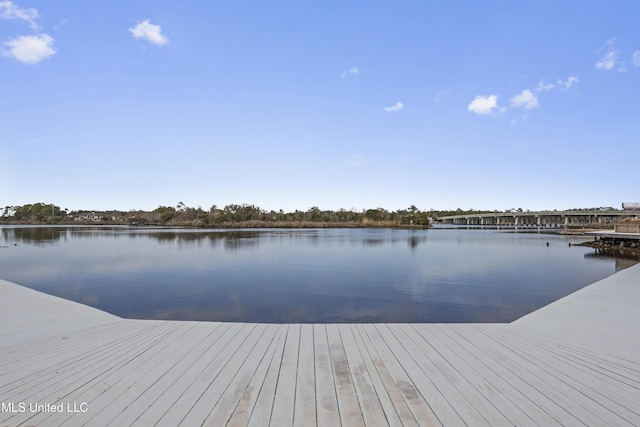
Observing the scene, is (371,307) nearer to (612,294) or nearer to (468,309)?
(468,309)

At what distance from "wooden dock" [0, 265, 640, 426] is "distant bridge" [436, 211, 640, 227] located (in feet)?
297

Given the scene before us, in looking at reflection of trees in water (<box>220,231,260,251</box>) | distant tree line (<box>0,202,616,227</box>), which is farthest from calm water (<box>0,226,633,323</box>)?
distant tree line (<box>0,202,616,227</box>)

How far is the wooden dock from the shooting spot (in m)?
2.57

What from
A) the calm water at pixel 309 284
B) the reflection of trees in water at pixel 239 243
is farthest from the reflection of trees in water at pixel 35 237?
the reflection of trees in water at pixel 239 243

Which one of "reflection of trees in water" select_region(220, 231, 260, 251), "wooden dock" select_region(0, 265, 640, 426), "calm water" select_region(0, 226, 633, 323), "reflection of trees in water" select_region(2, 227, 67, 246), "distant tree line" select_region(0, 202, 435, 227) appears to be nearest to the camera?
"wooden dock" select_region(0, 265, 640, 426)

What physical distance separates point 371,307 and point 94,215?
445 ft

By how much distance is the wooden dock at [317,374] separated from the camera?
257 cm

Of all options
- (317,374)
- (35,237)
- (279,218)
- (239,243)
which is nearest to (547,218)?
(279,218)

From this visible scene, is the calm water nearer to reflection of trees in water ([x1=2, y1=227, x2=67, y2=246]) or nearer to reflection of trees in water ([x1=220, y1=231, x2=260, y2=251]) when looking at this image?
reflection of trees in water ([x1=220, y1=231, x2=260, y2=251])

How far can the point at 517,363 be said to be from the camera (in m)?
3.64

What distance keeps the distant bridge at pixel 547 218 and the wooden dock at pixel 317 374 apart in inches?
3569

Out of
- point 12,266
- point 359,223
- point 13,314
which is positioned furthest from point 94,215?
point 13,314

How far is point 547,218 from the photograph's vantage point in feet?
363

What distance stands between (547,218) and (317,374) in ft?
418
